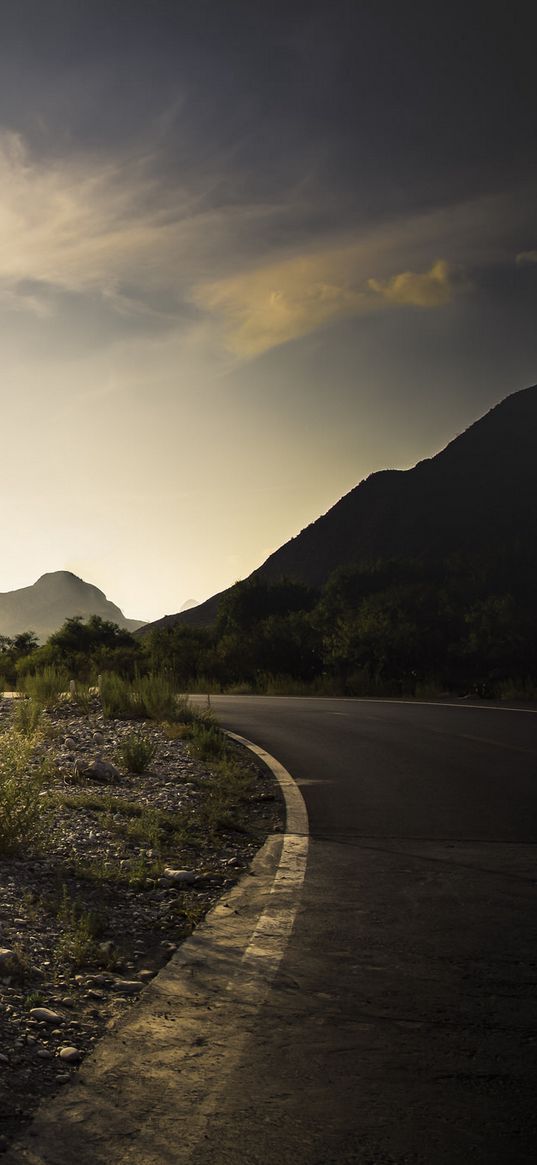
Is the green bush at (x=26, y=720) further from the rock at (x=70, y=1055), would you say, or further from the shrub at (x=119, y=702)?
the rock at (x=70, y=1055)

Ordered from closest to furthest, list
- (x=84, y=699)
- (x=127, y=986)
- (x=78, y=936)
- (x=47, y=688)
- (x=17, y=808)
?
(x=127, y=986) → (x=78, y=936) → (x=17, y=808) → (x=84, y=699) → (x=47, y=688)

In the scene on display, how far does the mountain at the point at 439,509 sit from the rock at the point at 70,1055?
74.2 meters

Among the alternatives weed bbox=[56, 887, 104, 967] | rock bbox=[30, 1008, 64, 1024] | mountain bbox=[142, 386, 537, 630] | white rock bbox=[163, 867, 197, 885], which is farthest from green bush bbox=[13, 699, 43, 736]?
mountain bbox=[142, 386, 537, 630]

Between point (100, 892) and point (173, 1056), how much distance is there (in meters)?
2.55

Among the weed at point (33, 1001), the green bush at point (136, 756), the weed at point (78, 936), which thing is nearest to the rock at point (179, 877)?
the weed at point (78, 936)

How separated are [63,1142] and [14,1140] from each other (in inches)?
6.3

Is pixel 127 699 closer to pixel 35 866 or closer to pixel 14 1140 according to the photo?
pixel 35 866

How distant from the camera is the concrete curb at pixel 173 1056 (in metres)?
3.01

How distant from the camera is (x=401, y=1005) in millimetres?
4098

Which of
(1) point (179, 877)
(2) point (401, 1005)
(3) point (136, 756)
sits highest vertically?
(3) point (136, 756)

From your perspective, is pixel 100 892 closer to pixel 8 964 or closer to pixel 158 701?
pixel 8 964

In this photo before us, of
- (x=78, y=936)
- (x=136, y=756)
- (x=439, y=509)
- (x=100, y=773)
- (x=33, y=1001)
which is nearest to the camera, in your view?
(x=33, y=1001)

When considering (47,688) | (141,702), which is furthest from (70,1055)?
(47,688)

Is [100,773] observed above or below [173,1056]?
above
